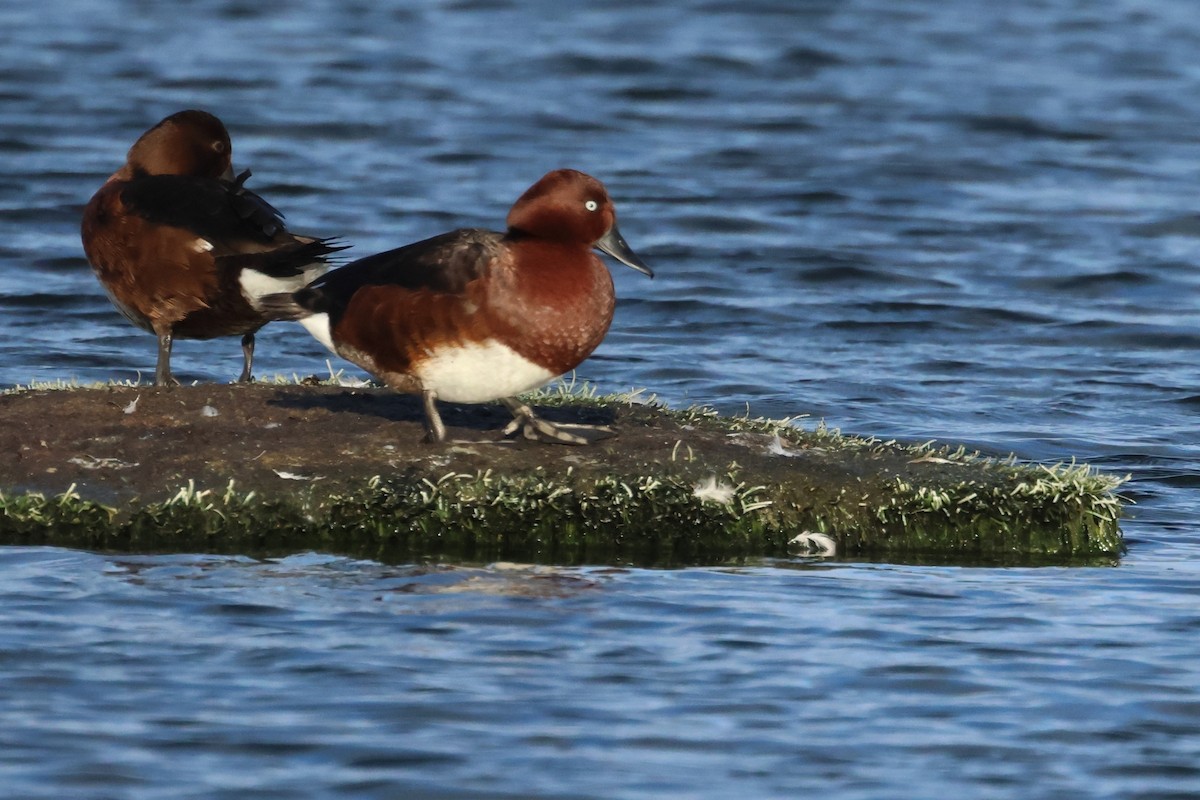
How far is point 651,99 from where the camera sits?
78.9 ft

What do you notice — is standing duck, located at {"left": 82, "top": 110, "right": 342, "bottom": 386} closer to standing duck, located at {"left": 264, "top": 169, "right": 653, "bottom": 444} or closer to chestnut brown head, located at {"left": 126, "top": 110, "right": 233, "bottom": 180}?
chestnut brown head, located at {"left": 126, "top": 110, "right": 233, "bottom": 180}

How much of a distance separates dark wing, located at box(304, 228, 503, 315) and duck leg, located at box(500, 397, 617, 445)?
0.77m

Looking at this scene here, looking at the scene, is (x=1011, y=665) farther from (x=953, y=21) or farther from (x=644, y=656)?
(x=953, y=21)

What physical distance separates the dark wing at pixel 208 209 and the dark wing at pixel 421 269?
73 cm

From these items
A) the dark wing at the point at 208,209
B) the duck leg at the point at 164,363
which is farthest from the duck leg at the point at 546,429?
the duck leg at the point at 164,363

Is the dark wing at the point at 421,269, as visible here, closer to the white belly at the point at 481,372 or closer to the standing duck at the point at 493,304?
the standing duck at the point at 493,304

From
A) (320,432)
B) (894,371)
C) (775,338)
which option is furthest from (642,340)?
(320,432)

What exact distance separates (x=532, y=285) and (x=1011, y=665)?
99.5 inches

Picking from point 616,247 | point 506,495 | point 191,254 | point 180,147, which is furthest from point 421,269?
point 180,147

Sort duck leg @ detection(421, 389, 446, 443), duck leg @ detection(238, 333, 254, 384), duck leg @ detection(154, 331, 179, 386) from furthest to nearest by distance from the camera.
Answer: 1. duck leg @ detection(238, 333, 254, 384)
2. duck leg @ detection(154, 331, 179, 386)
3. duck leg @ detection(421, 389, 446, 443)

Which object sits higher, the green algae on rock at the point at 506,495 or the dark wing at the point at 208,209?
the dark wing at the point at 208,209

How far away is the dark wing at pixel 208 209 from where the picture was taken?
918 centimetres

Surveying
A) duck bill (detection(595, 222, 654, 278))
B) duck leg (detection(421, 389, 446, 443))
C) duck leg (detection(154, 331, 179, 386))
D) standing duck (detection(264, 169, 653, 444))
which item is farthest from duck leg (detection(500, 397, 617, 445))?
duck leg (detection(154, 331, 179, 386))

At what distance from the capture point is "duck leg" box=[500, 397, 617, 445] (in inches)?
331
